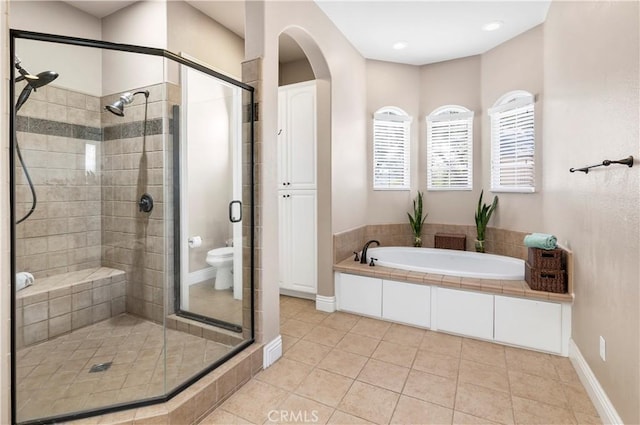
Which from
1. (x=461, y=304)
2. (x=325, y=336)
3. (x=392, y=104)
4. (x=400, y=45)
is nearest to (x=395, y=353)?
(x=325, y=336)

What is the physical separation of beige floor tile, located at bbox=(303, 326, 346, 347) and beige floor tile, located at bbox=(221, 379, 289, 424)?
2.20 ft

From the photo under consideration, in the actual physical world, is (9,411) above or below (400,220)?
below

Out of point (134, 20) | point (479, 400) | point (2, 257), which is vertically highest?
point (134, 20)

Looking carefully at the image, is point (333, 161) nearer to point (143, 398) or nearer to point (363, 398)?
point (363, 398)

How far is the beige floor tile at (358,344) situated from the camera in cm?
239

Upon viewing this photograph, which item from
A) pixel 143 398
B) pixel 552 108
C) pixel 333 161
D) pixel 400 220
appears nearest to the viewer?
pixel 143 398

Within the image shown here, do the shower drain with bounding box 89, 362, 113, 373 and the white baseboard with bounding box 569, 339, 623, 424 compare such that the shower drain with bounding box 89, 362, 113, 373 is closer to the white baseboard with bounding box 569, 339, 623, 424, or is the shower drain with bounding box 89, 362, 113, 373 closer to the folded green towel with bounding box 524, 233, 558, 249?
the white baseboard with bounding box 569, 339, 623, 424

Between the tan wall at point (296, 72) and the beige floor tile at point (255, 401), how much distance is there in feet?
11.2

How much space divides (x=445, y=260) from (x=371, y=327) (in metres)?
1.33

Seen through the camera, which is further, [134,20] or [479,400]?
[134,20]

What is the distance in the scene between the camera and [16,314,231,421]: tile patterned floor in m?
1.56

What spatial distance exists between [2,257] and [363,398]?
191cm

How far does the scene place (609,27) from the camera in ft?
5.36

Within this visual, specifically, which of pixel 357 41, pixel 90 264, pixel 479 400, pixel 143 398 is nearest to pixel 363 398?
pixel 479 400
